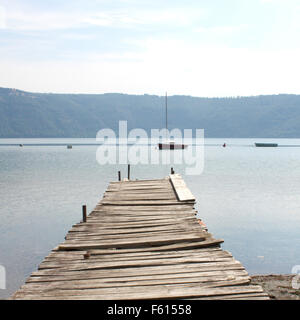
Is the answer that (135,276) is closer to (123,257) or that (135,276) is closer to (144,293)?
(144,293)

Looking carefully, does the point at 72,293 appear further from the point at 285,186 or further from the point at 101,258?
the point at 285,186

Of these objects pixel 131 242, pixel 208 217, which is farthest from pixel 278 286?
pixel 208 217

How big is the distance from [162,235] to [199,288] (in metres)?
3.16

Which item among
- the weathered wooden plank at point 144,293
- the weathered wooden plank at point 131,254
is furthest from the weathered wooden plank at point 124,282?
the weathered wooden plank at point 131,254

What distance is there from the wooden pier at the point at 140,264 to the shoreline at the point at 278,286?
2154mm

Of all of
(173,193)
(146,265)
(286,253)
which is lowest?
(286,253)

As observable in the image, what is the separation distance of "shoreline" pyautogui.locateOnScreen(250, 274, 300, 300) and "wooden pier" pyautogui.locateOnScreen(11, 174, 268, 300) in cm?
215

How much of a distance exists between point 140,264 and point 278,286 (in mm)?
4570

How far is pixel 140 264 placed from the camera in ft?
22.8

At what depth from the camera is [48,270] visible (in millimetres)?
6742

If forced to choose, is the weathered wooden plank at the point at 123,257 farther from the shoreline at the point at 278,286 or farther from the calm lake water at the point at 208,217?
the calm lake water at the point at 208,217

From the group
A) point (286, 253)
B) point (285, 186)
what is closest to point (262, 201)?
point (285, 186)

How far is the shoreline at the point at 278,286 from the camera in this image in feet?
29.7

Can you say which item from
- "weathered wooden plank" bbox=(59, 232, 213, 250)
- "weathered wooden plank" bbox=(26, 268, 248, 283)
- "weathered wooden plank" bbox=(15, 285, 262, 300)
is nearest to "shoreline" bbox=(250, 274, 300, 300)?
"weathered wooden plank" bbox=(59, 232, 213, 250)
